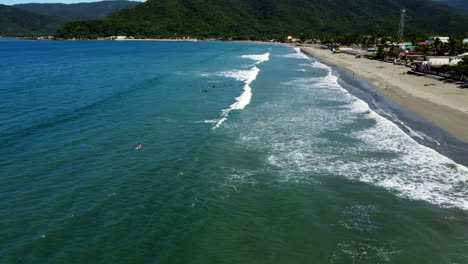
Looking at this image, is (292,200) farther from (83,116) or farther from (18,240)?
(83,116)

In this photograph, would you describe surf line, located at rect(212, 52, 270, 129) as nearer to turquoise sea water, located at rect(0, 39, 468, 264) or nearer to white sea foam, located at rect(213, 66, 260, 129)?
white sea foam, located at rect(213, 66, 260, 129)

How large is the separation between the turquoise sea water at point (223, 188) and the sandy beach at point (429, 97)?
4.53 m

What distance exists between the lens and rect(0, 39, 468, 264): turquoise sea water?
556 inches

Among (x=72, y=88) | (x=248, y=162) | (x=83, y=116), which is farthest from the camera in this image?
(x=72, y=88)

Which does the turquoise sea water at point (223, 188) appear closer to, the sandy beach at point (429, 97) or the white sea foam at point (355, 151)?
the white sea foam at point (355, 151)

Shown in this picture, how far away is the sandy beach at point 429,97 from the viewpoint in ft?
103

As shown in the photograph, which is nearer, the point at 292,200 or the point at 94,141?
the point at 292,200

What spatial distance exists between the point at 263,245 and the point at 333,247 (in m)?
2.92

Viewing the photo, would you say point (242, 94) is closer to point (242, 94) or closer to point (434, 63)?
point (242, 94)

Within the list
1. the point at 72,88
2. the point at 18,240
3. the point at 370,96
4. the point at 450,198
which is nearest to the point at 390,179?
the point at 450,198

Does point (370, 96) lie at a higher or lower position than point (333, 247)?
higher

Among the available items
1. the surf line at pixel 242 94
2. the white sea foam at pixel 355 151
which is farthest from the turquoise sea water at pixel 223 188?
the surf line at pixel 242 94

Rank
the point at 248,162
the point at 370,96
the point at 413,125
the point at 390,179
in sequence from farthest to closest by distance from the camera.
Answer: the point at 370,96
the point at 413,125
the point at 248,162
the point at 390,179

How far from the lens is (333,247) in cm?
1410
